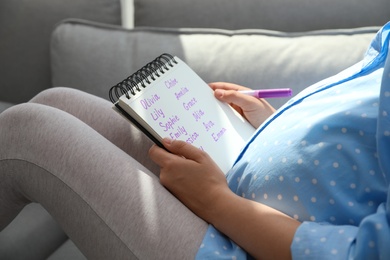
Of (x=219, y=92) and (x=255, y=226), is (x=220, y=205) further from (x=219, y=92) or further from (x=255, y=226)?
(x=219, y=92)

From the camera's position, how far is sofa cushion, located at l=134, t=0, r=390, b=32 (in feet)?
5.57

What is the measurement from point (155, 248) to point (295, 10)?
3.05 feet

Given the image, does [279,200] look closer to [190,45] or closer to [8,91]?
[190,45]

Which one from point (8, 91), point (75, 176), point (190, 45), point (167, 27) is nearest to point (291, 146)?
point (75, 176)

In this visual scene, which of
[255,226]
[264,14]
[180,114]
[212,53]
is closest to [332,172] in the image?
[255,226]

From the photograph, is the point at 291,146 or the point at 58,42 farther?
the point at 58,42

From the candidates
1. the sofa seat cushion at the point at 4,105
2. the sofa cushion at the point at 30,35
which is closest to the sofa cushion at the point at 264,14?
the sofa cushion at the point at 30,35

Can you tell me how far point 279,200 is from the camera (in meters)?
1.05

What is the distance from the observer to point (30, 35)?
71.9 inches

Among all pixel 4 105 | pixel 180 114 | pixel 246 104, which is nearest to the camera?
pixel 180 114

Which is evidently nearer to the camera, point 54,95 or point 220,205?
point 220,205

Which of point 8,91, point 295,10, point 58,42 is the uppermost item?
point 295,10

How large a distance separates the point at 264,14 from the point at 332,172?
32.1 inches

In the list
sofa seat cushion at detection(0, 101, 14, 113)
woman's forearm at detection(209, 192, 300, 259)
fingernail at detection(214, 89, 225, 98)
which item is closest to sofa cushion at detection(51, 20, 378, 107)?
sofa seat cushion at detection(0, 101, 14, 113)
